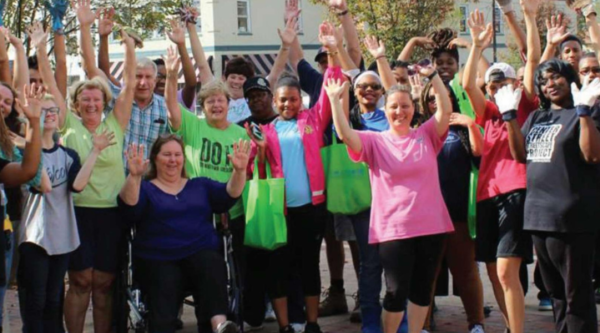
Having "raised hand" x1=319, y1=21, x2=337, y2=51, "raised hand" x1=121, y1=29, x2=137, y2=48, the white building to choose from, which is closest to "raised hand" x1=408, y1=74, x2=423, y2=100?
"raised hand" x1=319, y1=21, x2=337, y2=51

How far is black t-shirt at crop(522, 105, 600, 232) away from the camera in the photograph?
7027 mm

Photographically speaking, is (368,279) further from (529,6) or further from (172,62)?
(529,6)

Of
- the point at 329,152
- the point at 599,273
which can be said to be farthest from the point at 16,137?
the point at 599,273

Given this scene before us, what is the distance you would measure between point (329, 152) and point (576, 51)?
8.13ft

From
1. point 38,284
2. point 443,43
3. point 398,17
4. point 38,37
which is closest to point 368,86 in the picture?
point 443,43

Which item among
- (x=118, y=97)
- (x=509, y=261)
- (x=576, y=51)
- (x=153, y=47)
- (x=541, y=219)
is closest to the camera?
(x=541, y=219)

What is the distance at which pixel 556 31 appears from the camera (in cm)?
834

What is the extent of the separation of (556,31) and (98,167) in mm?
3702

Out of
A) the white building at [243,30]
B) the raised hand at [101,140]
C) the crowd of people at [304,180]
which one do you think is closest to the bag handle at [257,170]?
the crowd of people at [304,180]

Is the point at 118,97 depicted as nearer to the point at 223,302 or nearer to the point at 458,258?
the point at 223,302

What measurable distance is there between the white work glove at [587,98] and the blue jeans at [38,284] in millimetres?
3629

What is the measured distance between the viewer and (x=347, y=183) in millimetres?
8281

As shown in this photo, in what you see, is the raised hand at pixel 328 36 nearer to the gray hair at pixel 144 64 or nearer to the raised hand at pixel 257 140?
the raised hand at pixel 257 140

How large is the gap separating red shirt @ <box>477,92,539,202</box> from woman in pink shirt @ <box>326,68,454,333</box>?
44 cm
